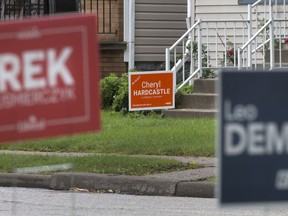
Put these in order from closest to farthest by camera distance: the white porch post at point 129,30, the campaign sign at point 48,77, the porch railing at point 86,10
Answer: the campaign sign at point 48,77 → the porch railing at point 86,10 → the white porch post at point 129,30

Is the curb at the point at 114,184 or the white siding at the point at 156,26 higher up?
the white siding at the point at 156,26

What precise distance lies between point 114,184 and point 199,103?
22.6 ft

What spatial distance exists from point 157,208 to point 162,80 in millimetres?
6960

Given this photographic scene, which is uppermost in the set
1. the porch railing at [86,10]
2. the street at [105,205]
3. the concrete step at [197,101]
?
the porch railing at [86,10]

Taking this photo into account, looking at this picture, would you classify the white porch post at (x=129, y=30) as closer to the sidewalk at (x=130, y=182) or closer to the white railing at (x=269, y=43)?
the white railing at (x=269, y=43)

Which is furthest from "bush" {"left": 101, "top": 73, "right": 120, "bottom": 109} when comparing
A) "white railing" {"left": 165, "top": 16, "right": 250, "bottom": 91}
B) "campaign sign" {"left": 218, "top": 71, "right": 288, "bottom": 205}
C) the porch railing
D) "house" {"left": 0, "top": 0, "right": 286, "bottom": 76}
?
"campaign sign" {"left": 218, "top": 71, "right": 288, "bottom": 205}

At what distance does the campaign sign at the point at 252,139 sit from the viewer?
404 centimetres

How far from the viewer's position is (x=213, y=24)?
21484 mm

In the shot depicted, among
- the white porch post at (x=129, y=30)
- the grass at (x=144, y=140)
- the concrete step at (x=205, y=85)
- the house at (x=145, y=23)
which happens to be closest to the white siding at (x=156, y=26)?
the house at (x=145, y=23)

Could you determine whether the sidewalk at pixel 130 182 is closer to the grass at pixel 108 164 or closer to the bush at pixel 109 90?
the grass at pixel 108 164

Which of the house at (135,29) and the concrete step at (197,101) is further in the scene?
the house at (135,29)

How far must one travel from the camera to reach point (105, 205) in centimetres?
1095

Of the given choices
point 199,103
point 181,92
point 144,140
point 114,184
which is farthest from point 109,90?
point 114,184

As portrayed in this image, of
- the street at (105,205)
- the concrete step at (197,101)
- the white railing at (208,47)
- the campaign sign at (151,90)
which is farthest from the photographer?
the white railing at (208,47)
